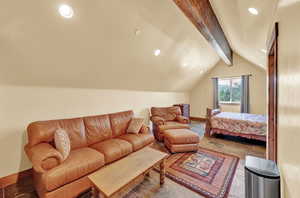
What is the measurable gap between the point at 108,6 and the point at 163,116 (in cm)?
310

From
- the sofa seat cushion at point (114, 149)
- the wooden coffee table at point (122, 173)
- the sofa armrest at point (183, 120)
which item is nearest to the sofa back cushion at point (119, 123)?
the sofa seat cushion at point (114, 149)

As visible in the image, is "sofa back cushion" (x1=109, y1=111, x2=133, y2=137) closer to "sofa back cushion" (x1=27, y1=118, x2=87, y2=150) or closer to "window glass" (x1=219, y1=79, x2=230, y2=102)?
"sofa back cushion" (x1=27, y1=118, x2=87, y2=150)

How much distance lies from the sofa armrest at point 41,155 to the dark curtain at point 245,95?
18.8ft

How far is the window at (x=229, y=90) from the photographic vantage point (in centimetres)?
525

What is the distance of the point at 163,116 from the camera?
406 cm

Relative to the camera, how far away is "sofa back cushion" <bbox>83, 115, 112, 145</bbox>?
2.47m

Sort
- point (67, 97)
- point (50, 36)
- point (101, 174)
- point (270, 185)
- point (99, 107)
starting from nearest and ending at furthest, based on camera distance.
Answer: point (270, 185) → point (101, 174) → point (50, 36) → point (67, 97) → point (99, 107)

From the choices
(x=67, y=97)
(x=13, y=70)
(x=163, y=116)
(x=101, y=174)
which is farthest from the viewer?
(x=163, y=116)

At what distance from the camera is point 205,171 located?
7.27 feet

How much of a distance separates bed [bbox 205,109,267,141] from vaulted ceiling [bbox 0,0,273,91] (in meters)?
1.91

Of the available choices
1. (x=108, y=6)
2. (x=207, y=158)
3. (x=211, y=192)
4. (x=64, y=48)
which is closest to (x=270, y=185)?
(x=211, y=192)

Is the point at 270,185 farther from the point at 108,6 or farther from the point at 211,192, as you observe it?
the point at 108,6

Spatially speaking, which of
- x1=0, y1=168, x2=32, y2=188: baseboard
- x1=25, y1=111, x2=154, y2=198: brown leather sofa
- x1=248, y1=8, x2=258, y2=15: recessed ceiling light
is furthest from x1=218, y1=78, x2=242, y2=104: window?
x1=0, y1=168, x2=32, y2=188: baseboard

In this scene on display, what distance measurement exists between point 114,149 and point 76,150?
1.98 ft
